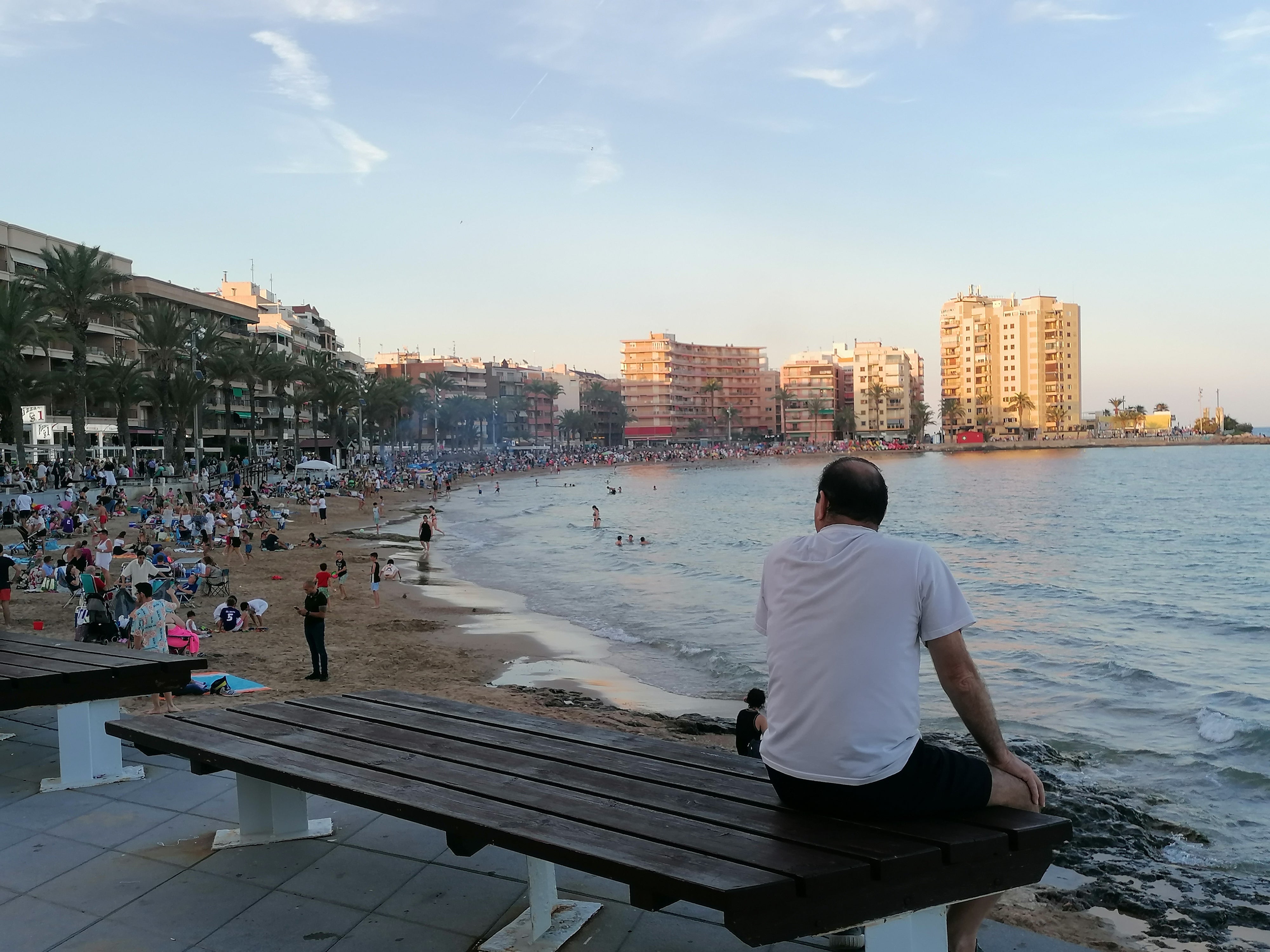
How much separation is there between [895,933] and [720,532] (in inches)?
1737

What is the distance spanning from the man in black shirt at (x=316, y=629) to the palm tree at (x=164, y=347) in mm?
38188

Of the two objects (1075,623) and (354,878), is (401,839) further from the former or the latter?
(1075,623)

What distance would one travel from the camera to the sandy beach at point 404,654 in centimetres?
686

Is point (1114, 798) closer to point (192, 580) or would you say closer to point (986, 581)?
point (192, 580)

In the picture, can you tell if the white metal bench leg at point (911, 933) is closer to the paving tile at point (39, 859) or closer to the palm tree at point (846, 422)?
the paving tile at point (39, 859)

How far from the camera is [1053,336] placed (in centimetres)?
17038

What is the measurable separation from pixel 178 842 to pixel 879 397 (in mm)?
182978

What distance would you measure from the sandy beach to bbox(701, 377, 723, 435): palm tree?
156 meters

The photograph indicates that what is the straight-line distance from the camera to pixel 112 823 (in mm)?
4953

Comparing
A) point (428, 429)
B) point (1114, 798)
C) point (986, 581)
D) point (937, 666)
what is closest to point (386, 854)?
point (937, 666)

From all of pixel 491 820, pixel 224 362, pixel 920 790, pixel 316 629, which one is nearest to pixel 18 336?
pixel 224 362

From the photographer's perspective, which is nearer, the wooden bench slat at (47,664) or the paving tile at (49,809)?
the paving tile at (49,809)

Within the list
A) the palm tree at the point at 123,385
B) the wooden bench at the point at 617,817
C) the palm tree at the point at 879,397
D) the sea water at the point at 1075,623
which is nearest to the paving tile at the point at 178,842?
the wooden bench at the point at 617,817

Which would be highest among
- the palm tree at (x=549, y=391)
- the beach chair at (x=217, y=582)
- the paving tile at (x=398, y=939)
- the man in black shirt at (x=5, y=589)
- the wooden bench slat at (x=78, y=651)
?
the palm tree at (x=549, y=391)
